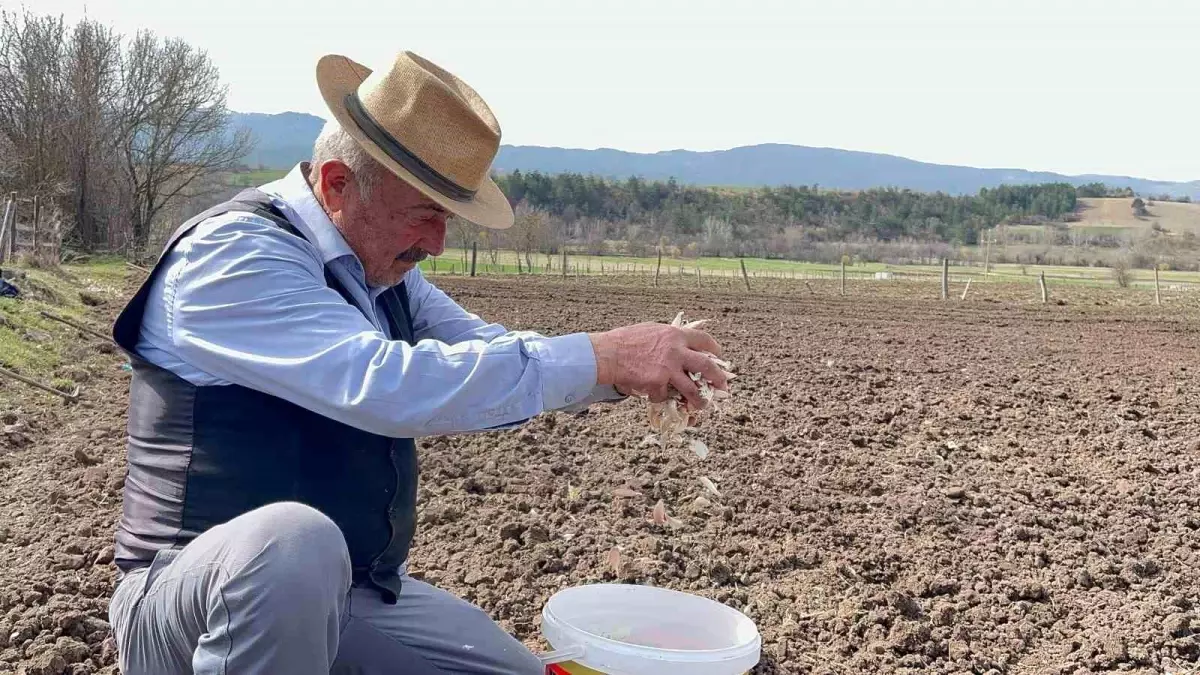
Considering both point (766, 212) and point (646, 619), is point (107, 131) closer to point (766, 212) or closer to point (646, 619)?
point (646, 619)

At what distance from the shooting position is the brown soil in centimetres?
409

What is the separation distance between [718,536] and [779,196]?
342 ft

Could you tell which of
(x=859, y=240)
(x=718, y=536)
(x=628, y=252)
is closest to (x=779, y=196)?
(x=859, y=240)

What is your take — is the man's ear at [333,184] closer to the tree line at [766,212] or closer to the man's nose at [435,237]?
the man's nose at [435,237]

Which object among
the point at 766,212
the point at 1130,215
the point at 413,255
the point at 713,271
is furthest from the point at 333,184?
the point at 1130,215

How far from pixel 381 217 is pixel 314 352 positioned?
1.53ft

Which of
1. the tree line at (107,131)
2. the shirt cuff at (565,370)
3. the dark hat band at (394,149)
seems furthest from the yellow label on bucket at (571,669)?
the tree line at (107,131)

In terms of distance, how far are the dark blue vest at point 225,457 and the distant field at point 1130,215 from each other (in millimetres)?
97924

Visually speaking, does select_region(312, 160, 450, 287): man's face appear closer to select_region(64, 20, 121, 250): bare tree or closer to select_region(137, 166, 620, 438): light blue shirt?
select_region(137, 166, 620, 438): light blue shirt

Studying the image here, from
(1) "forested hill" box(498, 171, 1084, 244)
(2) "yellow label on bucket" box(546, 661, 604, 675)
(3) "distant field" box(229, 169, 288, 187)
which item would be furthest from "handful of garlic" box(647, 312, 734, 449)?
(1) "forested hill" box(498, 171, 1084, 244)

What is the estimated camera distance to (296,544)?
84.4 inches

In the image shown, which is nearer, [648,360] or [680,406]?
[648,360]

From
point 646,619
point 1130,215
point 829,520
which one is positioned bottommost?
point 829,520

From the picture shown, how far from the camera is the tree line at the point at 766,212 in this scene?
86.2 metres
